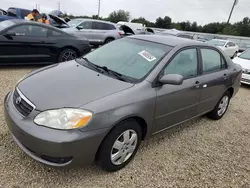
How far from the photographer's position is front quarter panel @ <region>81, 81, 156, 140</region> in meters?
2.11

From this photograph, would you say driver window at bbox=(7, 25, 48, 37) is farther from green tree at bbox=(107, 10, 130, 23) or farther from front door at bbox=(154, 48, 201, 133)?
green tree at bbox=(107, 10, 130, 23)

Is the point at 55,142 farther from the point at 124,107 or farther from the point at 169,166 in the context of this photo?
the point at 169,166

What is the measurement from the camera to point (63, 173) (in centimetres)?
237

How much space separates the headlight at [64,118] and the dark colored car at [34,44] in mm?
4290

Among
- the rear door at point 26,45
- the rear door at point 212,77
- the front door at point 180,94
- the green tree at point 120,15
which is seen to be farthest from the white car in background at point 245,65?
the green tree at point 120,15

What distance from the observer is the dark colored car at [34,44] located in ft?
18.2

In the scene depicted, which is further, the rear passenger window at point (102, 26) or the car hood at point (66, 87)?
the rear passenger window at point (102, 26)

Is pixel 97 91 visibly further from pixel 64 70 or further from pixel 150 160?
pixel 150 160

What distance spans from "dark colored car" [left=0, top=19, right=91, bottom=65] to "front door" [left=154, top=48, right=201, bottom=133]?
4268mm

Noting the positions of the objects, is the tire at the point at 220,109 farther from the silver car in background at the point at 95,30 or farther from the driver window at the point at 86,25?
the driver window at the point at 86,25

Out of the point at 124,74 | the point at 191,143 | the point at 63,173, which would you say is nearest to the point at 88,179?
the point at 63,173

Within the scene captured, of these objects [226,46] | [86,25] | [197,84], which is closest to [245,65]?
[197,84]

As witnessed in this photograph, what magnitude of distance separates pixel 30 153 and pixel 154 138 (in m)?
1.80

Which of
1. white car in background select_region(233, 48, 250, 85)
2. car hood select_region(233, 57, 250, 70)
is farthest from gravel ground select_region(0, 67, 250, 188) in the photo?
car hood select_region(233, 57, 250, 70)
